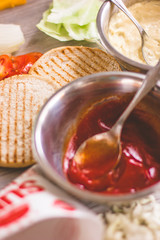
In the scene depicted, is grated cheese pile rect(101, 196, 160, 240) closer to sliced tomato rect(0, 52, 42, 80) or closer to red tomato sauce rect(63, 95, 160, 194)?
red tomato sauce rect(63, 95, 160, 194)

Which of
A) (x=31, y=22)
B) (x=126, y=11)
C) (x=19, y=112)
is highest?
(x=126, y=11)

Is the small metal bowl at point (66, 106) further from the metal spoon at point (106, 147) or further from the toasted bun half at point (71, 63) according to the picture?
the toasted bun half at point (71, 63)

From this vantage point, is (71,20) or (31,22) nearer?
(71,20)

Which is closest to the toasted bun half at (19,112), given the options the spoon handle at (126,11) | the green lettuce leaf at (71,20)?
the green lettuce leaf at (71,20)

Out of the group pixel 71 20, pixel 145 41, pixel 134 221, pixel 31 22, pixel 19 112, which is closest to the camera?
pixel 134 221

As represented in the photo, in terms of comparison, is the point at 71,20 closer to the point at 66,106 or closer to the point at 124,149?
the point at 66,106

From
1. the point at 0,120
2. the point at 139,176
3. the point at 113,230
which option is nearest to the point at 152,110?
the point at 139,176

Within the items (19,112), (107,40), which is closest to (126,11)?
(107,40)
